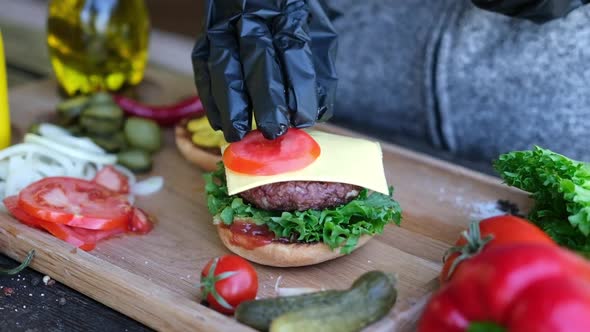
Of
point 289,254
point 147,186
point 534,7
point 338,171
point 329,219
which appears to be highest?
point 534,7

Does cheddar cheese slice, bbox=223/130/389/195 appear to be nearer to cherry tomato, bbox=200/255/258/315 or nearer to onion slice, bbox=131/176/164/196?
cherry tomato, bbox=200/255/258/315

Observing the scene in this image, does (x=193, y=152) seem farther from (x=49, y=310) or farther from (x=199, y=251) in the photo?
(x=49, y=310)

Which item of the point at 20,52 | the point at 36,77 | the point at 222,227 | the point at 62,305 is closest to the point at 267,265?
the point at 222,227

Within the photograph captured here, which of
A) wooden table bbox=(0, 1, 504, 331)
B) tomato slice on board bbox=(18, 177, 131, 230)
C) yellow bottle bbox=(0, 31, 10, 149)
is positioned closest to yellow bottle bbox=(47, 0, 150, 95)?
yellow bottle bbox=(0, 31, 10, 149)

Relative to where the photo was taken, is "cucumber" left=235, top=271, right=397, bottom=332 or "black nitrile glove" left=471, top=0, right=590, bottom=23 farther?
"black nitrile glove" left=471, top=0, right=590, bottom=23

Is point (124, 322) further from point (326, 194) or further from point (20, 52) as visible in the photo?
point (20, 52)

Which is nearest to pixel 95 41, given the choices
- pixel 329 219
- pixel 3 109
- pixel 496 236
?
pixel 3 109
